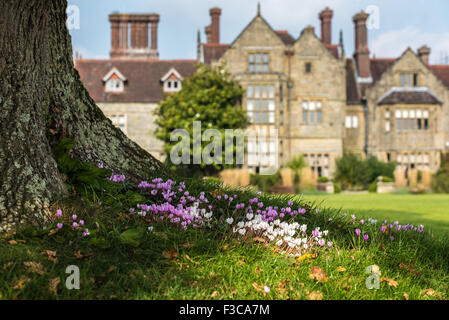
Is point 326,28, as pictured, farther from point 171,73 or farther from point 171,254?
point 171,254

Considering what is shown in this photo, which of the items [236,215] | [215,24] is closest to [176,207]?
[236,215]

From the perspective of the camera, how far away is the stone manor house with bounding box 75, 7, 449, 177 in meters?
28.3

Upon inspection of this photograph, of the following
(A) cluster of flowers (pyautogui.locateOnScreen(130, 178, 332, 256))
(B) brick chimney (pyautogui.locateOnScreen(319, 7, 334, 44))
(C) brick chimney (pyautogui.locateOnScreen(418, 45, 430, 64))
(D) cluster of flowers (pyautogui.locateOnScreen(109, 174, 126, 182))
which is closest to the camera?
(A) cluster of flowers (pyautogui.locateOnScreen(130, 178, 332, 256))

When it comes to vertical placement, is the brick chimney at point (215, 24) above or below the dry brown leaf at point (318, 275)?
above

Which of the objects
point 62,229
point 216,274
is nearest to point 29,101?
point 62,229

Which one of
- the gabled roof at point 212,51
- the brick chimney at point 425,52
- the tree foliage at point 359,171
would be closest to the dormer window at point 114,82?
the gabled roof at point 212,51

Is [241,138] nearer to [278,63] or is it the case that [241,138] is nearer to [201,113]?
[201,113]

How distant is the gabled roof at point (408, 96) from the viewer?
31062mm

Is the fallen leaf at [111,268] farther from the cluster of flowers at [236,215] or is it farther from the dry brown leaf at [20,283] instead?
the cluster of flowers at [236,215]

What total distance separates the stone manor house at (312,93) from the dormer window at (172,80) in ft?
0.23

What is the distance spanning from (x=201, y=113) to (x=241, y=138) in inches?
103

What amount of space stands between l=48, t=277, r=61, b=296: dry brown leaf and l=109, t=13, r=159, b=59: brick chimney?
38.1 m

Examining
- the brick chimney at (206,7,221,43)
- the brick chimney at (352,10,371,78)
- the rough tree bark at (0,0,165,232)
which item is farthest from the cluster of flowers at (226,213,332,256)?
the brick chimney at (352,10,371,78)

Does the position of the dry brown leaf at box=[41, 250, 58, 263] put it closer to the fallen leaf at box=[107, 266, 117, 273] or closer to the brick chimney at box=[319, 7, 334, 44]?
the fallen leaf at box=[107, 266, 117, 273]
